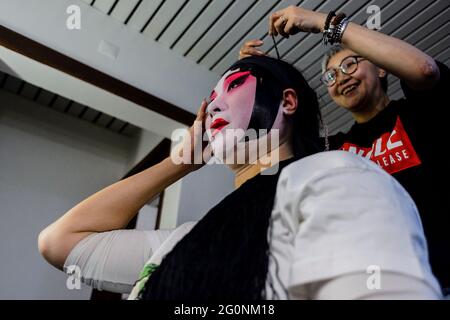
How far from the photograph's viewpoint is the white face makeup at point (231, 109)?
35.7 inches

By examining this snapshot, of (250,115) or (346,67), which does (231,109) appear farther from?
(346,67)

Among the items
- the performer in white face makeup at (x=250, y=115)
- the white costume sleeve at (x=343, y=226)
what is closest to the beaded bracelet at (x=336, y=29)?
the performer in white face makeup at (x=250, y=115)

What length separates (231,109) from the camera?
0.93 metres

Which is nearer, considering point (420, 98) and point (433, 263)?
point (433, 263)

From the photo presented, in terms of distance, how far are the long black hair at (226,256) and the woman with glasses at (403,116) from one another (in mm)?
335

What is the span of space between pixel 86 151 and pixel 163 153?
0.84 metres

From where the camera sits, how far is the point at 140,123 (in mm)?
2506

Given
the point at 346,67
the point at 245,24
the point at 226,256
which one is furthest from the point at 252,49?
the point at 245,24

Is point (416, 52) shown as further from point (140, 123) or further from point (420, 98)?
point (140, 123)

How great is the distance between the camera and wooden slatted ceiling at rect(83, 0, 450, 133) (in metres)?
2.09

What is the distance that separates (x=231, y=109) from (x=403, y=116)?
1.65ft

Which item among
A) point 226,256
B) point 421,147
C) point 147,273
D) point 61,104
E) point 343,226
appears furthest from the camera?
point 61,104

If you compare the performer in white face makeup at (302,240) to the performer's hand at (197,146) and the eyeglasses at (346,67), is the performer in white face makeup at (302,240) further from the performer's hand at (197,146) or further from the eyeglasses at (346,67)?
the eyeglasses at (346,67)
